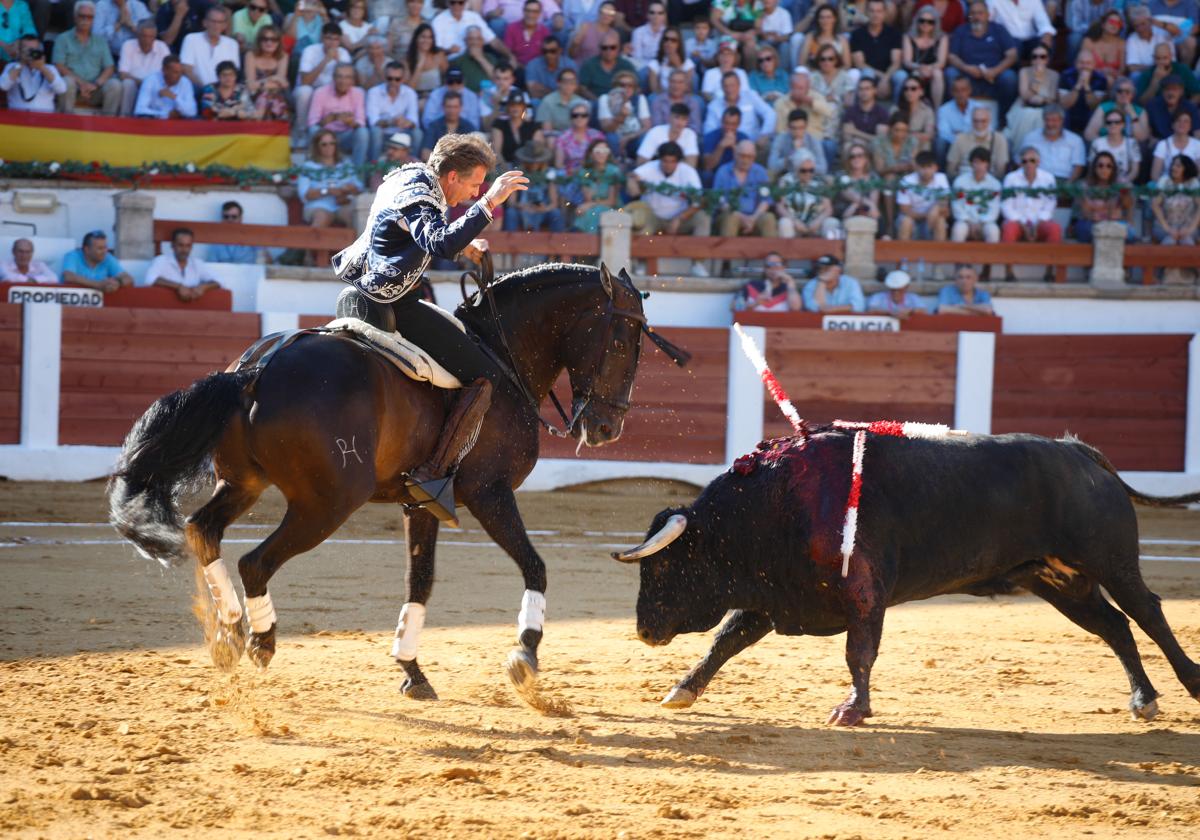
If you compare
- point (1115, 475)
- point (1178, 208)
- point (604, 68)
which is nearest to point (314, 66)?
point (604, 68)

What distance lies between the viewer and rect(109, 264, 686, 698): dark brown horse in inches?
165

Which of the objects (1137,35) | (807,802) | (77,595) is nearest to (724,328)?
(1137,35)

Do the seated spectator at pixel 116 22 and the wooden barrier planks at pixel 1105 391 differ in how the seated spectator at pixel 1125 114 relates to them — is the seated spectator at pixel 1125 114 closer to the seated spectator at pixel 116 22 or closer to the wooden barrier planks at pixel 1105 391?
the wooden barrier planks at pixel 1105 391

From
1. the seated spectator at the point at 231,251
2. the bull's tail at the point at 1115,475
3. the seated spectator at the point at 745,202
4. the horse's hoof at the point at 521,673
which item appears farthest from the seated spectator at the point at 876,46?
the horse's hoof at the point at 521,673

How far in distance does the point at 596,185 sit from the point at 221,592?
742 cm

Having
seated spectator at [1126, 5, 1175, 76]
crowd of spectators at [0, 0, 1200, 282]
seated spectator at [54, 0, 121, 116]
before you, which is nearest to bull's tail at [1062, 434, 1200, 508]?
crowd of spectators at [0, 0, 1200, 282]

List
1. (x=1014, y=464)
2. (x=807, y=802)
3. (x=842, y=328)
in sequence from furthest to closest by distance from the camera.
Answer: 1. (x=842, y=328)
2. (x=1014, y=464)
3. (x=807, y=802)

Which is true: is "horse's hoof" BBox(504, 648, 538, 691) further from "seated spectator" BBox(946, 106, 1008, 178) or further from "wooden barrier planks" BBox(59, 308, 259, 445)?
"seated spectator" BBox(946, 106, 1008, 178)

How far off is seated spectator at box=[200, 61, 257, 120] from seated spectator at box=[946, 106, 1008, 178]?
230 inches

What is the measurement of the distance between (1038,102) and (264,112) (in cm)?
665

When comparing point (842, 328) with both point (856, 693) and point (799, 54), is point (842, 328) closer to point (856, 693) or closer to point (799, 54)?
point (799, 54)

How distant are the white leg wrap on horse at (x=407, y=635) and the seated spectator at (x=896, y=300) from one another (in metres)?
7.36

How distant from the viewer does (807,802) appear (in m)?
3.54

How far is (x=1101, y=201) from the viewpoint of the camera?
12.1 meters
